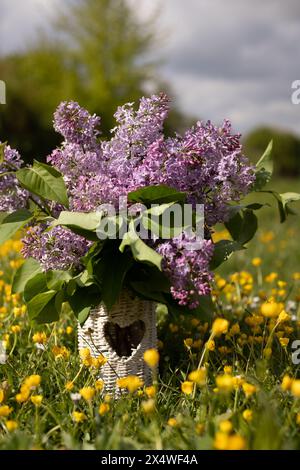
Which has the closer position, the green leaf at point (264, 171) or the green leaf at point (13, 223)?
the green leaf at point (13, 223)

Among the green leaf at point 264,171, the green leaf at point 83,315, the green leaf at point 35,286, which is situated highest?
the green leaf at point 264,171

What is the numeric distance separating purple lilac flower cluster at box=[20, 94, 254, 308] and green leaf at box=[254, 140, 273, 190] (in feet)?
0.75

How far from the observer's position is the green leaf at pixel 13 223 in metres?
2.01

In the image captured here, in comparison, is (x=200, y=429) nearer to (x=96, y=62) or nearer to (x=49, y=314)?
(x=49, y=314)

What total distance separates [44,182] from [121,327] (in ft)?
2.14

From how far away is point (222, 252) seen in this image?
221cm

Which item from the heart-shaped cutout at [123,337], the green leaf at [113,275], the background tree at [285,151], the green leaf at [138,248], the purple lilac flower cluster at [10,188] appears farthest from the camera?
the background tree at [285,151]

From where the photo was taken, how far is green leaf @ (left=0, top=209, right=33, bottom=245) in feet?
6.59

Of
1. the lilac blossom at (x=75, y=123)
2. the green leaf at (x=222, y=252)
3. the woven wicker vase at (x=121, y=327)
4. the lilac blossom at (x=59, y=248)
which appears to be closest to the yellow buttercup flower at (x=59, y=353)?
the woven wicker vase at (x=121, y=327)

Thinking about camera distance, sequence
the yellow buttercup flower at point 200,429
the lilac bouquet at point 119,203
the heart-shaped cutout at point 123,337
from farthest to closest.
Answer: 1. the heart-shaped cutout at point 123,337
2. the lilac bouquet at point 119,203
3. the yellow buttercup flower at point 200,429

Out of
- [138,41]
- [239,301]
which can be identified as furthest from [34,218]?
[138,41]

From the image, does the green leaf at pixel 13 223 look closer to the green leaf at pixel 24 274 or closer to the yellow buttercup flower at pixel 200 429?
the green leaf at pixel 24 274

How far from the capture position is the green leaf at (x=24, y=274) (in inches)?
89.0

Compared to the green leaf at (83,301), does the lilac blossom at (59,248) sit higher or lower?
higher
